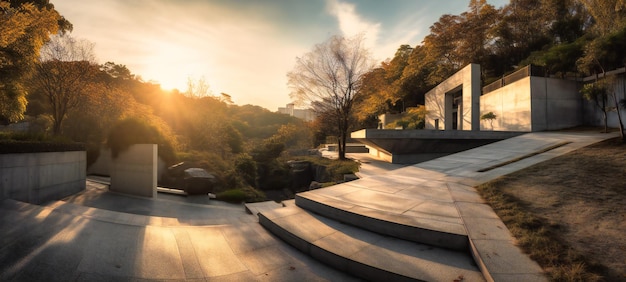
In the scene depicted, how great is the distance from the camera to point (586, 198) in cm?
495

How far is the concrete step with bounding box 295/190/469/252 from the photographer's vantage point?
389cm

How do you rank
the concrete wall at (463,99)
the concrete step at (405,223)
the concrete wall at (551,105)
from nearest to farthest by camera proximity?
the concrete step at (405,223), the concrete wall at (551,105), the concrete wall at (463,99)

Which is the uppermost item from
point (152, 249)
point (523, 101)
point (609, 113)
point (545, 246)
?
point (523, 101)

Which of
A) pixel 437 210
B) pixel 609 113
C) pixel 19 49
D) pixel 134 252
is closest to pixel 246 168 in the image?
pixel 19 49

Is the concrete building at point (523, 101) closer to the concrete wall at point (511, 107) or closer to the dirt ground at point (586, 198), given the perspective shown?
the concrete wall at point (511, 107)

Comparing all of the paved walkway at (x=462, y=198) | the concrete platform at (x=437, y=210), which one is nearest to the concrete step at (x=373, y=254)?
the concrete platform at (x=437, y=210)

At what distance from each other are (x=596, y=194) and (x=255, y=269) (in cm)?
669

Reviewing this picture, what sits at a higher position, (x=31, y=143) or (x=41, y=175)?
(x=31, y=143)

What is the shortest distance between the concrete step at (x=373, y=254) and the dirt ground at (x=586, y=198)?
150 centimetres

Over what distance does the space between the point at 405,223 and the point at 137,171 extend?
33.3 feet

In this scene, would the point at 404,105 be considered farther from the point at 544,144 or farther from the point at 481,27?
the point at 544,144

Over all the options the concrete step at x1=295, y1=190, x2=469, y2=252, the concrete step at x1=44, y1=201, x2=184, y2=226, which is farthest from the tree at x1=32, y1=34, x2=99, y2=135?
the concrete step at x1=295, y1=190, x2=469, y2=252

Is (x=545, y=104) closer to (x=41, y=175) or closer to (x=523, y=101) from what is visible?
(x=523, y=101)

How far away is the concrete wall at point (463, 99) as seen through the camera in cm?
1867
